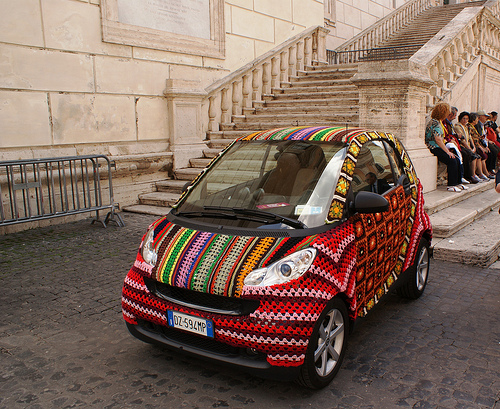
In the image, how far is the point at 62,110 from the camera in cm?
841

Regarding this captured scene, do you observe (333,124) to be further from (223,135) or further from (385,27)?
(385,27)

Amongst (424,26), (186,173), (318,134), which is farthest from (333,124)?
(424,26)

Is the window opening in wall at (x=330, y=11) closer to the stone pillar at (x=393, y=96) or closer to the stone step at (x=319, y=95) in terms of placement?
the stone step at (x=319, y=95)

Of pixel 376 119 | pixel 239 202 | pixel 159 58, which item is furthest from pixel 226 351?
pixel 159 58

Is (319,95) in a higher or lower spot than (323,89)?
lower

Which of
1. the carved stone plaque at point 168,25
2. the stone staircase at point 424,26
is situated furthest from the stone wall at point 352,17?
the carved stone plaque at point 168,25

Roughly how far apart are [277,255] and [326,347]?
2.24 feet

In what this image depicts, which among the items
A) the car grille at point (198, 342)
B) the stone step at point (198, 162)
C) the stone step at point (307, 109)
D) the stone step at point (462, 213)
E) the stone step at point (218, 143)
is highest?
the stone step at point (307, 109)

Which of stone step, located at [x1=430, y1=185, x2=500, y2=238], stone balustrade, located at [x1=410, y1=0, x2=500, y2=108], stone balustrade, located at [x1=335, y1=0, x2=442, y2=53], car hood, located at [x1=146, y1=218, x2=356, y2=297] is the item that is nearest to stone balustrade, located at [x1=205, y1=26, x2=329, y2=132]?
stone balustrade, located at [x1=335, y1=0, x2=442, y2=53]

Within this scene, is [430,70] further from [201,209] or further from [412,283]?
[201,209]

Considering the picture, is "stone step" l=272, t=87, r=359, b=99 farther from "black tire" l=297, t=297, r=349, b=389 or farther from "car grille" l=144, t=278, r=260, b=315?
"car grille" l=144, t=278, r=260, b=315

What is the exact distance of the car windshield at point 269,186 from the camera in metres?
3.34

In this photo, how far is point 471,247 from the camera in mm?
5980

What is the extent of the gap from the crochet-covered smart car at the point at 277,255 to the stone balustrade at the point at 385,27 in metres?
13.6
